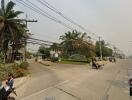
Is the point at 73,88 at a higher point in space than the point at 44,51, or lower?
lower

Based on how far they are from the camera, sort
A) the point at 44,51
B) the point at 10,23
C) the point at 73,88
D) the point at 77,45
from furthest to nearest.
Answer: the point at 44,51, the point at 77,45, the point at 10,23, the point at 73,88

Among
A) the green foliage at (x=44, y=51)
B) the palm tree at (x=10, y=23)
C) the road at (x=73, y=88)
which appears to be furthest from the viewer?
the green foliage at (x=44, y=51)

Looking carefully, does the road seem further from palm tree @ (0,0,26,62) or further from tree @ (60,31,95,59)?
tree @ (60,31,95,59)

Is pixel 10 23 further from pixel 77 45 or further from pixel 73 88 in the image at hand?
pixel 77 45

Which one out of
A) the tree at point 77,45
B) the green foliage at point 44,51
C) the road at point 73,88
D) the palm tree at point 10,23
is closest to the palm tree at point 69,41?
the tree at point 77,45

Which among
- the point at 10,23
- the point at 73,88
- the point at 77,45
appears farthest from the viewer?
the point at 77,45

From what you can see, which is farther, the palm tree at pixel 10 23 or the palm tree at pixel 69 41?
the palm tree at pixel 69 41

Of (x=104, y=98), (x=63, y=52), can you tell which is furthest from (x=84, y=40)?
(x=104, y=98)

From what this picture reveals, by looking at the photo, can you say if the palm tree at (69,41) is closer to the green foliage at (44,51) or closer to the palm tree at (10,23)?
the green foliage at (44,51)

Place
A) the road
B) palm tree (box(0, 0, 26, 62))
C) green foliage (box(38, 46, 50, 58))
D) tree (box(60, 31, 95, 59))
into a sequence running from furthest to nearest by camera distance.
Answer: green foliage (box(38, 46, 50, 58)), tree (box(60, 31, 95, 59)), palm tree (box(0, 0, 26, 62)), the road

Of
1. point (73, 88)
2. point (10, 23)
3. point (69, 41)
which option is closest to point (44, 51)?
point (69, 41)

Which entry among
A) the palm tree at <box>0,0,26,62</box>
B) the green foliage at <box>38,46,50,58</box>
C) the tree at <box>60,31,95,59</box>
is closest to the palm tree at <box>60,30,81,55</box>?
the tree at <box>60,31,95,59</box>

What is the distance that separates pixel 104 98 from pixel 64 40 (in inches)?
3319

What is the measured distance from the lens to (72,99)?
62.0 ft
